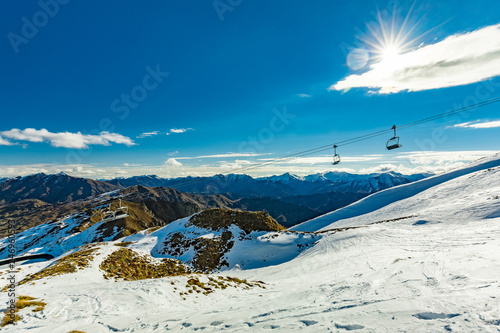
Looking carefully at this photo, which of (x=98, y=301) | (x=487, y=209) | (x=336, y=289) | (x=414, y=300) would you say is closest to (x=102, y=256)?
(x=98, y=301)

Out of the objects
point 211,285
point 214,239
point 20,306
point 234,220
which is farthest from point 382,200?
point 20,306

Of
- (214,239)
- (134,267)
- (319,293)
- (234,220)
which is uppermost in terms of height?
(319,293)

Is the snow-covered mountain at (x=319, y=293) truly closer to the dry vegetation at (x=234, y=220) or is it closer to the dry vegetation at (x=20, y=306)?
the dry vegetation at (x=20, y=306)

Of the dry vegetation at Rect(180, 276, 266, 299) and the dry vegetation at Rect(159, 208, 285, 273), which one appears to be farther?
the dry vegetation at Rect(159, 208, 285, 273)

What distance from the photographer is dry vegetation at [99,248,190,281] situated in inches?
831

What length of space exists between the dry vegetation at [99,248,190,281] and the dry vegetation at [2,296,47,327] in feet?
23.5

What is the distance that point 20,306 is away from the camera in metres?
11.3

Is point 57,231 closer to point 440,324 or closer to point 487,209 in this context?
point 440,324

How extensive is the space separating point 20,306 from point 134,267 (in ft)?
43.1

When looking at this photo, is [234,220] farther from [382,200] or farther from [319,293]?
[382,200]

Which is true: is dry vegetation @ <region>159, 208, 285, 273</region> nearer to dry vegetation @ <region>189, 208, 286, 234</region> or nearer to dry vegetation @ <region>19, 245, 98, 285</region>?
dry vegetation @ <region>189, 208, 286, 234</region>

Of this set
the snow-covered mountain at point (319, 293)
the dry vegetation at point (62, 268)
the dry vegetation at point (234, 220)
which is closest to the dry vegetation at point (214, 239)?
the dry vegetation at point (234, 220)

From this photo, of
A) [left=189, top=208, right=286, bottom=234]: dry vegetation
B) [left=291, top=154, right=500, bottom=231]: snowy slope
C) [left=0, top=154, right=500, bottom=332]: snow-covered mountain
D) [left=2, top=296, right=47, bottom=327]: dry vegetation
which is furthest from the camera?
[left=291, top=154, right=500, bottom=231]: snowy slope

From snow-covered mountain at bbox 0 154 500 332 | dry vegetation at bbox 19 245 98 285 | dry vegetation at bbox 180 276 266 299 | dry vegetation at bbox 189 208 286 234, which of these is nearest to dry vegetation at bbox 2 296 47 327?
snow-covered mountain at bbox 0 154 500 332
